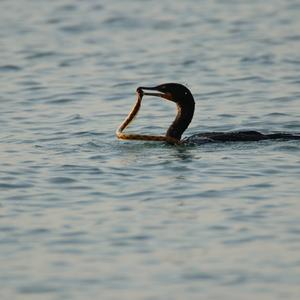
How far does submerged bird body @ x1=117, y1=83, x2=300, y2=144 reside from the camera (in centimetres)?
1452

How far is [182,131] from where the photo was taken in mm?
15281

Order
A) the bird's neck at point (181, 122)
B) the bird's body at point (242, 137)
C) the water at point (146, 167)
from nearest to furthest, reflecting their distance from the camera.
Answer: the water at point (146, 167)
the bird's body at point (242, 137)
the bird's neck at point (181, 122)

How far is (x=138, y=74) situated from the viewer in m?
21.3

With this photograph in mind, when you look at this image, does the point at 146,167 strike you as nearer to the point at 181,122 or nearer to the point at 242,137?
the point at 242,137

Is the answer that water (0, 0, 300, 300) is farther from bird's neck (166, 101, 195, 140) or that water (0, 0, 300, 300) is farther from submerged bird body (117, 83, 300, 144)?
bird's neck (166, 101, 195, 140)

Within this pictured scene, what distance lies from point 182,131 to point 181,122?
0.15 m

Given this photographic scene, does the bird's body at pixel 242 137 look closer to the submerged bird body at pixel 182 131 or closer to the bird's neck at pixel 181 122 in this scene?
the submerged bird body at pixel 182 131

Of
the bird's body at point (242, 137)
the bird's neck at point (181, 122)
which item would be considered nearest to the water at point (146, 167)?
the bird's body at point (242, 137)

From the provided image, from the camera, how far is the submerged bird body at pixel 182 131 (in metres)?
14.5

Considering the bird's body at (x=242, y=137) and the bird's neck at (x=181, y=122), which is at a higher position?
the bird's neck at (x=181, y=122)

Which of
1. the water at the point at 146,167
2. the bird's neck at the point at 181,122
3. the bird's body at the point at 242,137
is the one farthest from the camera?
the bird's neck at the point at 181,122

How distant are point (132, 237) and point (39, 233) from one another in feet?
2.92

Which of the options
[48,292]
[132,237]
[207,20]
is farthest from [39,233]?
[207,20]

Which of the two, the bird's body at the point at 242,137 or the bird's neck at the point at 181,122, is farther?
the bird's neck at the point at 181,122
